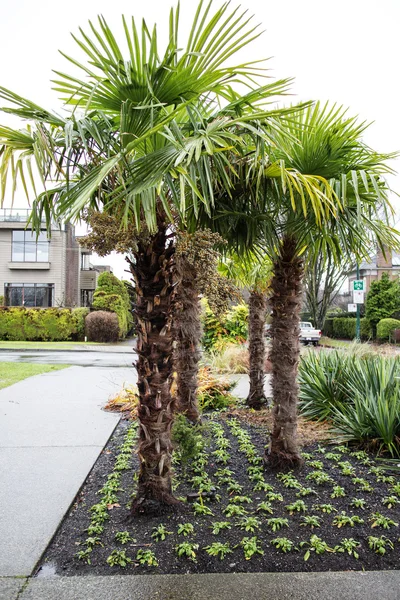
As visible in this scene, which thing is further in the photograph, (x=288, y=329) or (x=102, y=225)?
(x=288, y=329)

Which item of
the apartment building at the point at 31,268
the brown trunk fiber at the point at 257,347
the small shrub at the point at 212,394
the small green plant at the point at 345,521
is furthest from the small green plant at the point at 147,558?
the apartment building at the point at 31,268

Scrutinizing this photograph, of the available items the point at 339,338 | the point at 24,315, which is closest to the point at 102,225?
the point at 24,315

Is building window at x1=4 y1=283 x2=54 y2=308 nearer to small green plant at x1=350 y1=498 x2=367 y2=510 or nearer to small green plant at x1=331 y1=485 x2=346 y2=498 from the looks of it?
small green plant at x1=331 y1=485 x2=346 y2=498

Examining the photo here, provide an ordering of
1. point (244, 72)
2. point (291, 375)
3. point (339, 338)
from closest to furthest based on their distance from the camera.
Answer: point (244, 72)
point (291, 375)
point (339, 338)

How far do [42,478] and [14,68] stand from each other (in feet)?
12.4

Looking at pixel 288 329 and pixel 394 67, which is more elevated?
pixel 394 67

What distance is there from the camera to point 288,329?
15.5 ft

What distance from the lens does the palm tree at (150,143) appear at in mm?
2977

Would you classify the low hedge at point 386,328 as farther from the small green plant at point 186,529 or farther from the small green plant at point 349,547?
the small green plant at point 186,529

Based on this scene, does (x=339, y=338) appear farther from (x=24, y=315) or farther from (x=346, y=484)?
(x=346, y=484)

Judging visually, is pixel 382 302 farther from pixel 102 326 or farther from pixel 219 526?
pixel 219 526

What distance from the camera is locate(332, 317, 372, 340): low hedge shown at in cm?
2891

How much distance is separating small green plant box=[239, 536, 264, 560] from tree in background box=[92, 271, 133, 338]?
888 inches

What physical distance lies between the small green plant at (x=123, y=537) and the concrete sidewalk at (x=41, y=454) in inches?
19.1
